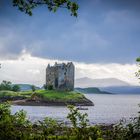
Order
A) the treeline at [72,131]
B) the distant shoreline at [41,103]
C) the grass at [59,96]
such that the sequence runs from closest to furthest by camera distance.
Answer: the treeline at [72,131] → the distant shoreline at [41,103] → the grass at [59,96]

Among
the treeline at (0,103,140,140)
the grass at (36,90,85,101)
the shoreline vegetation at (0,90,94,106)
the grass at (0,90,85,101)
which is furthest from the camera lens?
the grass at (0,90,85,101)

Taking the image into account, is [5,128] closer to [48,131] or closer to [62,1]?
[48,131]

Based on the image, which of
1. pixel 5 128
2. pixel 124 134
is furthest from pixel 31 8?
pixel 124 134

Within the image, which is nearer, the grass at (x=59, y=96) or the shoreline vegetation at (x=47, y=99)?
the shoreline vegetation at (x=47, y=99)

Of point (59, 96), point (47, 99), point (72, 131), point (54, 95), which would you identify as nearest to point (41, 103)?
point (47, 99)

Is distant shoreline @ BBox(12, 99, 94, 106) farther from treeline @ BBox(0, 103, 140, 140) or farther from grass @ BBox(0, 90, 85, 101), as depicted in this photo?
treeline @ BBox(0, 103, 140, 140)

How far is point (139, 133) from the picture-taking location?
70.6ft

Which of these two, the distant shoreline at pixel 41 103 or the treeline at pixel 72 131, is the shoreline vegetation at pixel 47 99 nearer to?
the distant shoreline at pixel 41 103

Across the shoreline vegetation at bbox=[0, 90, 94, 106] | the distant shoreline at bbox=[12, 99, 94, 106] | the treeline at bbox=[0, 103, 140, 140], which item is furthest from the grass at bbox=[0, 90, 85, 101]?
the treeline at bbox=[0, 103, 140, 140]

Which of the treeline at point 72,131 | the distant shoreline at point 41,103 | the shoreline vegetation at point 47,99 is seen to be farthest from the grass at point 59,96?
the treeline at point 72,131

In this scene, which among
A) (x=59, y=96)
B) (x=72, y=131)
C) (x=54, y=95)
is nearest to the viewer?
(x=72, y=131)

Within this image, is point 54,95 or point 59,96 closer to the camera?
point 59,96

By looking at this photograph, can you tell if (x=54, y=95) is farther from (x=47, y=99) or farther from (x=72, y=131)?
(x=72, y=131)

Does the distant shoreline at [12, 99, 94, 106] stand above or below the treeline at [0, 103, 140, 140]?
below
